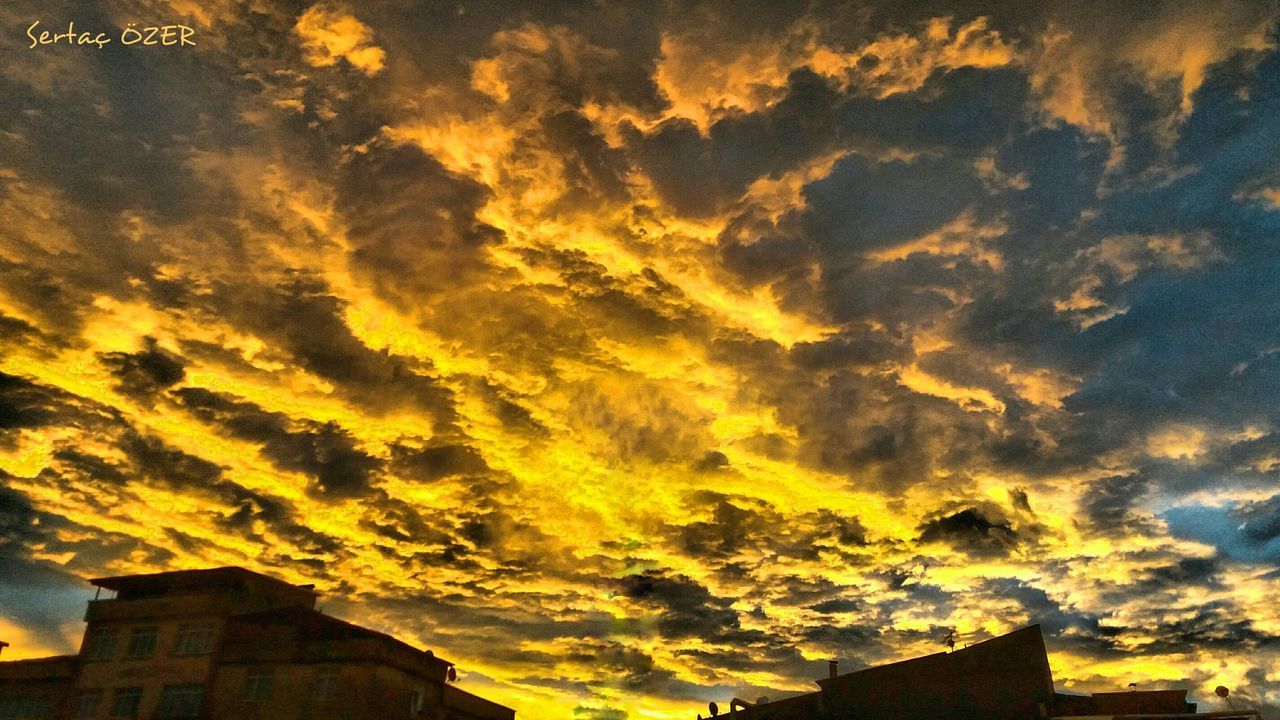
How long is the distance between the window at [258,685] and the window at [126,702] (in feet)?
27.8

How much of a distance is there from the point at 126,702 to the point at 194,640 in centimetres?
573

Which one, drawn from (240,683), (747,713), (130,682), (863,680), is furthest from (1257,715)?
(130,682)

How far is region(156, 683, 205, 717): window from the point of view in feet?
160

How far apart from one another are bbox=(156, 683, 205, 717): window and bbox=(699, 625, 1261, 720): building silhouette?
33203 millimetres

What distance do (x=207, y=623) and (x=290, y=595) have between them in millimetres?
5016

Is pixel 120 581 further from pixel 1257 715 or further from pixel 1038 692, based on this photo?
pixel 1257 715

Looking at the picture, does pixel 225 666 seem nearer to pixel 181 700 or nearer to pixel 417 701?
pixel 181 700

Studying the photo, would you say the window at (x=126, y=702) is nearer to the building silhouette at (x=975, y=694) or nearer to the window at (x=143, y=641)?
the window at (x=143, y=641)

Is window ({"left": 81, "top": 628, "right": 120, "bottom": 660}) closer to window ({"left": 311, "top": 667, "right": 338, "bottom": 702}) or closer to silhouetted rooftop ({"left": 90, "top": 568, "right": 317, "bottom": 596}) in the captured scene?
silhouetted rooftop ({"left": 90, "top": 568, "right": 317, "bottom": 596})

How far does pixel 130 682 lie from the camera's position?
51.4 meters

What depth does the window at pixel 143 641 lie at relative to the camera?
51.8 metres

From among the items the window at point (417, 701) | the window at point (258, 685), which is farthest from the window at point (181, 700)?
the window at point (417, 701)

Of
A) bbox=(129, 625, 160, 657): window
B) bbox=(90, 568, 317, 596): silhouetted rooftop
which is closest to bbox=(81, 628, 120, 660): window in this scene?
bbox=(129, 625, 160, 657): window

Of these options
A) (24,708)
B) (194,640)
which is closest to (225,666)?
(194,640)
